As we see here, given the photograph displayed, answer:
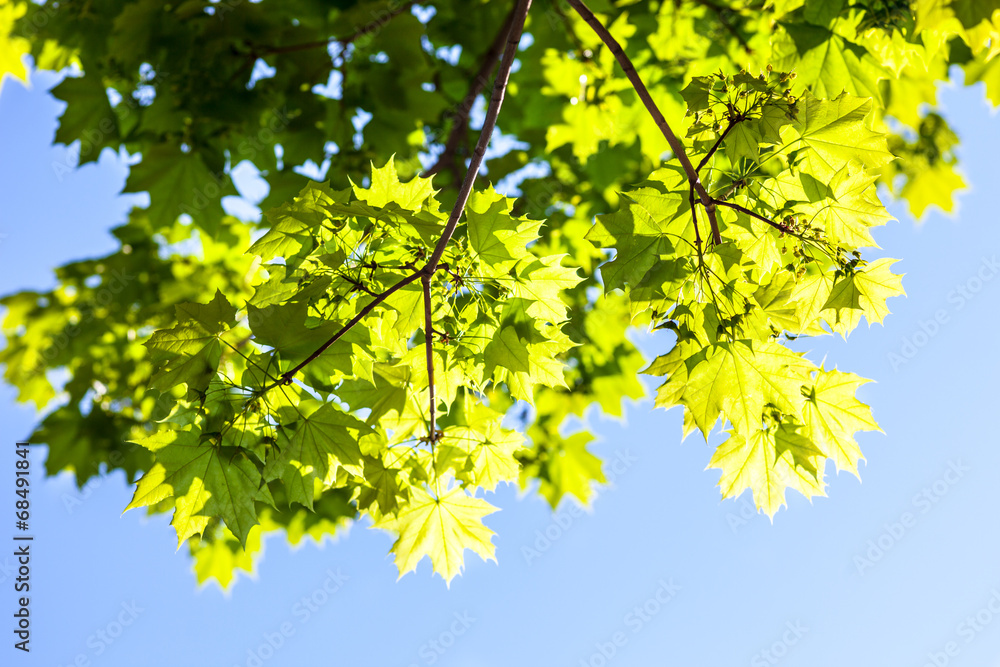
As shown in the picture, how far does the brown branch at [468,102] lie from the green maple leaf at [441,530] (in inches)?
96.6

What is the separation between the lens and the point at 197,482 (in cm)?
182

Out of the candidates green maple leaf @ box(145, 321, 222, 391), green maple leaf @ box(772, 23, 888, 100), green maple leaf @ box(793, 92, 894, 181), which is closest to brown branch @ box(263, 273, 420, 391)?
green maple leaf @ box(145, 321, 222, 391)

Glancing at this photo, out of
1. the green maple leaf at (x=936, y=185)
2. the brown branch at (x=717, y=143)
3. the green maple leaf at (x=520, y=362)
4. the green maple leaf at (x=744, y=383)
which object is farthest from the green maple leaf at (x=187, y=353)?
the green maple leaf at (x=936, y=185)

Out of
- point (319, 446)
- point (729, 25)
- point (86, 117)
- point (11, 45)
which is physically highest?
point (11, 45)

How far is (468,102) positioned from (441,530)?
287cm

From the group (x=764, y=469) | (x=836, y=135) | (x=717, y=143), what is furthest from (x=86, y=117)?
(x=764, y=469)

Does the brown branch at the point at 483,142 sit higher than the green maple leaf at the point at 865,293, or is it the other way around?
the brown branch at the point at 483,142

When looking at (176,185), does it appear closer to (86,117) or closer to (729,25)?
(86,117)

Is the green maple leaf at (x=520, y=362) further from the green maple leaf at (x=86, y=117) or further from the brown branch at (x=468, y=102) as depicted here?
the green maple leaf at (x=86, y=117)

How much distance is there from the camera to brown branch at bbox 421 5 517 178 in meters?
4.06

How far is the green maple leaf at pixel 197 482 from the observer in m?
1.80

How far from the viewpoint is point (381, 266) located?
1.95 metres

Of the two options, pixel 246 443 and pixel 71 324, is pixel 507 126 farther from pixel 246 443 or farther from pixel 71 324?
pixel 71 324

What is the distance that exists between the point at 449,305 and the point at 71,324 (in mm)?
5343
